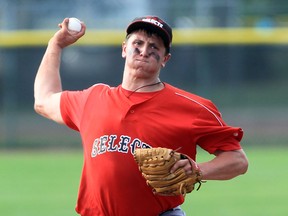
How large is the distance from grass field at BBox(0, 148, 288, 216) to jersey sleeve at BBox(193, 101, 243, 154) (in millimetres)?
4059

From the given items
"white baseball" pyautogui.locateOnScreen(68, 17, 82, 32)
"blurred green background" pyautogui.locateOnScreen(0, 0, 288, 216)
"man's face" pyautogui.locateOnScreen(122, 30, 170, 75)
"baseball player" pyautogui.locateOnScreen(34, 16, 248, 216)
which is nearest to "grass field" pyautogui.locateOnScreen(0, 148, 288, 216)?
"blurred green background" pyautogui.locateOnScreen(0, 0, 288, 216)

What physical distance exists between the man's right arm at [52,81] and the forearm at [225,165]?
0.85m

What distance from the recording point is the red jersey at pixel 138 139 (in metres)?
4.03

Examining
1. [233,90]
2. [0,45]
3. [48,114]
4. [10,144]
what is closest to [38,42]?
[0,45]

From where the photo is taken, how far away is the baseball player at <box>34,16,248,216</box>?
4020 millimetres

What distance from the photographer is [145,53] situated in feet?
13.3

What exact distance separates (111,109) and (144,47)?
0.33 meters

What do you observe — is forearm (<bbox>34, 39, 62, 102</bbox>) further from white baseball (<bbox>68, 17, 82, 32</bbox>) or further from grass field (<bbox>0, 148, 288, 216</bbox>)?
grass field (<bbox>0, 148, 288, 216</bbox>)

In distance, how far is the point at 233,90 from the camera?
14.9 m

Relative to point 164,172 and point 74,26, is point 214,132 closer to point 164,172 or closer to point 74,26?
point 164,172

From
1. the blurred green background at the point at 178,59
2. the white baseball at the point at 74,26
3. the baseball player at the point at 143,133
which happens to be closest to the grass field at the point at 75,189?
the blurred green background at the point at 178,59

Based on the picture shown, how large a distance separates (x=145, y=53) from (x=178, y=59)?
35.9ft

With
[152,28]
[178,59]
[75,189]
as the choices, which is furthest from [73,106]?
[178,59]

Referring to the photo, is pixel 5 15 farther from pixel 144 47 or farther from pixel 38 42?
→ pixel 144 47
